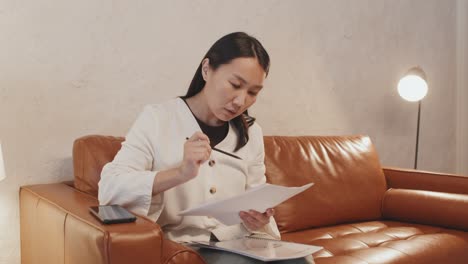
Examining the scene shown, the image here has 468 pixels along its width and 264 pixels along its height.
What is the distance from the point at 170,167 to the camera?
1504 millimetres

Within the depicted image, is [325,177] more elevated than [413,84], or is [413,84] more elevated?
[413,84]

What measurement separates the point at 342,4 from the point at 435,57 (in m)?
1.05

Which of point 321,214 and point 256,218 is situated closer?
point 256,218

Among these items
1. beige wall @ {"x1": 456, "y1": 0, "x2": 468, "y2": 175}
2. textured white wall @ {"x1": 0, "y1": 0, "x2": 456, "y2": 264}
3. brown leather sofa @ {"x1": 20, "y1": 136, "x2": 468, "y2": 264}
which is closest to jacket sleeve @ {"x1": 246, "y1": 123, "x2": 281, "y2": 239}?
brown leather sofa @ {"x1": 20, "y1": 136, "x2": 468, "y2": 264}

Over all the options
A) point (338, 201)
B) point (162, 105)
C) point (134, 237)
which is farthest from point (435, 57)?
point (134, 237)

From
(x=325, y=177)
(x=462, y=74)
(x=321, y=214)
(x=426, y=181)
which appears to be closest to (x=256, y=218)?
(x=321, y=214)

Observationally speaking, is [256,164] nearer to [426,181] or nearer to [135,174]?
[135,174]

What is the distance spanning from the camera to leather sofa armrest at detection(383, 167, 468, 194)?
7.81ft

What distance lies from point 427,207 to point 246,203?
1.26 meters

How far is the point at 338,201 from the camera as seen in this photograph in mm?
2279

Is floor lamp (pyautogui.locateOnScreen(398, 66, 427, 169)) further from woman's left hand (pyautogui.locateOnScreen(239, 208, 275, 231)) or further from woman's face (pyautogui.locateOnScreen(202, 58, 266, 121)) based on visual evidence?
woman's left hand (pyautogui.locateOnScreen(239, 208, 275, 231))

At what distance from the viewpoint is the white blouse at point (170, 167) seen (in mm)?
1396

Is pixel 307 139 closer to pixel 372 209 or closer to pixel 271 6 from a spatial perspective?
pixel 372 209

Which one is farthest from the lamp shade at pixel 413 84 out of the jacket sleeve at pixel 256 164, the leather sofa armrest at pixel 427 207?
the jacket sleeve at pixel 256 164
